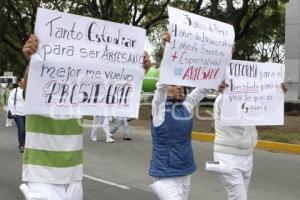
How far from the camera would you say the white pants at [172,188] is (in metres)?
4.61

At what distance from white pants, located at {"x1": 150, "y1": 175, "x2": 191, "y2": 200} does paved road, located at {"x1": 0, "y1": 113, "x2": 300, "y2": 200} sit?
2.57 meters

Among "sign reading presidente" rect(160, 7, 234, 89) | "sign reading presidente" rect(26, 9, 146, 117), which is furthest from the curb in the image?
"sign reading presidente" rect(26, 9, 146, 117)

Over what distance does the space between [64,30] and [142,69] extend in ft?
2.59

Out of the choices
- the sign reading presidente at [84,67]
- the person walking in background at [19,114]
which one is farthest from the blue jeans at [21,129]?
the sign reading presidente at [84,67]

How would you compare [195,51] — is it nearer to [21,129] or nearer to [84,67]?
[84,67]

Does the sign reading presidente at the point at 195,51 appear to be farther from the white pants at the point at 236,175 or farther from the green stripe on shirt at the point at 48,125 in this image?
the green stripe on shirt at the point at 48,125

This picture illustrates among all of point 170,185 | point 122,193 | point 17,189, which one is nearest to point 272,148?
point 122,193

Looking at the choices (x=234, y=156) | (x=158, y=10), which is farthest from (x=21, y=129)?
(x=158, y=10)

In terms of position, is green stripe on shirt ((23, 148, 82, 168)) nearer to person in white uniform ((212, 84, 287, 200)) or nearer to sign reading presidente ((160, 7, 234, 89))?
sign reading presidente ((160, 7, 234, 89))

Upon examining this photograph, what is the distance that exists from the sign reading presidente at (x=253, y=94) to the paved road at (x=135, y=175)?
2.11 meters

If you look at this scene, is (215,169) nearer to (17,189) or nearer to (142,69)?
(142,69)

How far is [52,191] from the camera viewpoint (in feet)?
13.2

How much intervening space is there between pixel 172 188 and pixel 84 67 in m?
1.28

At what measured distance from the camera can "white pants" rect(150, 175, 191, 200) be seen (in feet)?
15.1
